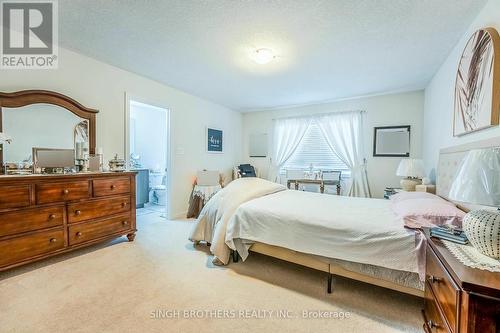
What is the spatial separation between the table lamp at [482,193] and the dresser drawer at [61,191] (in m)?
3.19

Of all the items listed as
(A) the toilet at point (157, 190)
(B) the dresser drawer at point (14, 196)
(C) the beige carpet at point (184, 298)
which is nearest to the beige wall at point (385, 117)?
(C) the beige carpet at point (184, 298)

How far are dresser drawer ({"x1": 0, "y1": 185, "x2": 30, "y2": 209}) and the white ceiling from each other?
5.32 ft

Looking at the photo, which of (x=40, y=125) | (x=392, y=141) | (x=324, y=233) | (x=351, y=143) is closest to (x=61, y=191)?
(x=40, y=125)

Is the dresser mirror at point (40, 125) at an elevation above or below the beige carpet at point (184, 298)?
above

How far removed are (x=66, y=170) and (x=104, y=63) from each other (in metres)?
1.53

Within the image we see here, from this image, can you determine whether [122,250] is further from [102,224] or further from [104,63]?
[104,63]

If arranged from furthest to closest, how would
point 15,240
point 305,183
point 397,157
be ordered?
point 305,183, point 397,157, point 15,240

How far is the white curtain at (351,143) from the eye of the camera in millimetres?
4449

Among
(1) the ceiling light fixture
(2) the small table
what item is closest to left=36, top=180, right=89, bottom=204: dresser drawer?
(1) the ceiling light fixture

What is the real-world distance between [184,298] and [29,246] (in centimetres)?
161

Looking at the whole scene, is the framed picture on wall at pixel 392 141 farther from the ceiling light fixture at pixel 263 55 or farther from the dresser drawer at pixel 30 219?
the dresser drawer at pixel 30 219

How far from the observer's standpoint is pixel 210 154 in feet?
16.3

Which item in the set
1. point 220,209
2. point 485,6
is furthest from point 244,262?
point 485,6

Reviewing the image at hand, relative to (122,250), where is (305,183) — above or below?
above
